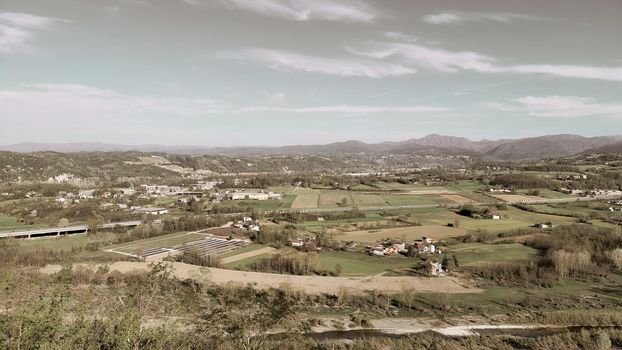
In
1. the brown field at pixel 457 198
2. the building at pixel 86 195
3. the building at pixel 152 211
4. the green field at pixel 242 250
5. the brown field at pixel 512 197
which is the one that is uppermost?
the brown field at pixel 512 197

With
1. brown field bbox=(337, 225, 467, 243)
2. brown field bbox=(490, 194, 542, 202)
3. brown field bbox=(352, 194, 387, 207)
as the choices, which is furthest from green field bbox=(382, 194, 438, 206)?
brown field bbox=(337, 225, 467, 243)

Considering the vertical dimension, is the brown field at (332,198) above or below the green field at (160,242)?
above

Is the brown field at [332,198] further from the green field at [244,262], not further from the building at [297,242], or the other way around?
the green field at [244,262]

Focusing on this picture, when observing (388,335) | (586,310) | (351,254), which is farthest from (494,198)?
(388,335)

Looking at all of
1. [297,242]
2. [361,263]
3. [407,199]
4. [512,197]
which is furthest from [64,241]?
Result: [512,197]

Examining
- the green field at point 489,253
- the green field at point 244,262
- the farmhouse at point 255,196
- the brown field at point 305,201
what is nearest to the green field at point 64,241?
the green field at point 244,262

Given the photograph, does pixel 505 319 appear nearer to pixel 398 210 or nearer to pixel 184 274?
pixel 184 274
